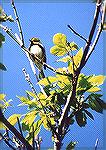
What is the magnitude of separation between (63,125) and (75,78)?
0.12 metres

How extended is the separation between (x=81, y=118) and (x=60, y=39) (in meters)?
0.22

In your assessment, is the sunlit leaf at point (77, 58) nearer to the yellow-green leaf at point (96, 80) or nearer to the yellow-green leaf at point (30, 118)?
the yellow-green leaf at point (96, 80)

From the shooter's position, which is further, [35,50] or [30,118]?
[35,50]

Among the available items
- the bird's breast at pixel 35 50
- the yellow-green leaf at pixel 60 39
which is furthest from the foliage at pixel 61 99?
the bird's breast at pixel 35 50

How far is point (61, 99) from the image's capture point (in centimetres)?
85

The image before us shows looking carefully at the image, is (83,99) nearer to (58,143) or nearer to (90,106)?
(90,106)

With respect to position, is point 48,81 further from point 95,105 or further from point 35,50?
point 35,50

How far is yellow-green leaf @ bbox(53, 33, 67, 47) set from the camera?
81 cm

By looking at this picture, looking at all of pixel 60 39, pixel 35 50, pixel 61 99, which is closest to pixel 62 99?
pixel 61 99

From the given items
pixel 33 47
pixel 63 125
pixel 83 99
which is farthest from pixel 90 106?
pixel 33 47

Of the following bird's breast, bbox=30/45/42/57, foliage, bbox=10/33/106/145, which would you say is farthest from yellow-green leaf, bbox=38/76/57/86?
bird's breast, bbox=30/45/42/57

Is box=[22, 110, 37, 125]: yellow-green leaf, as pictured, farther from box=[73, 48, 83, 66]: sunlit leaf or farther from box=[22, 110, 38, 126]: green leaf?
box=[73, 48, 83, 66]: sunlit leaf

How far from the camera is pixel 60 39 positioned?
818 mm

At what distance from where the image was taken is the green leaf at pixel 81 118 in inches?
33.2
